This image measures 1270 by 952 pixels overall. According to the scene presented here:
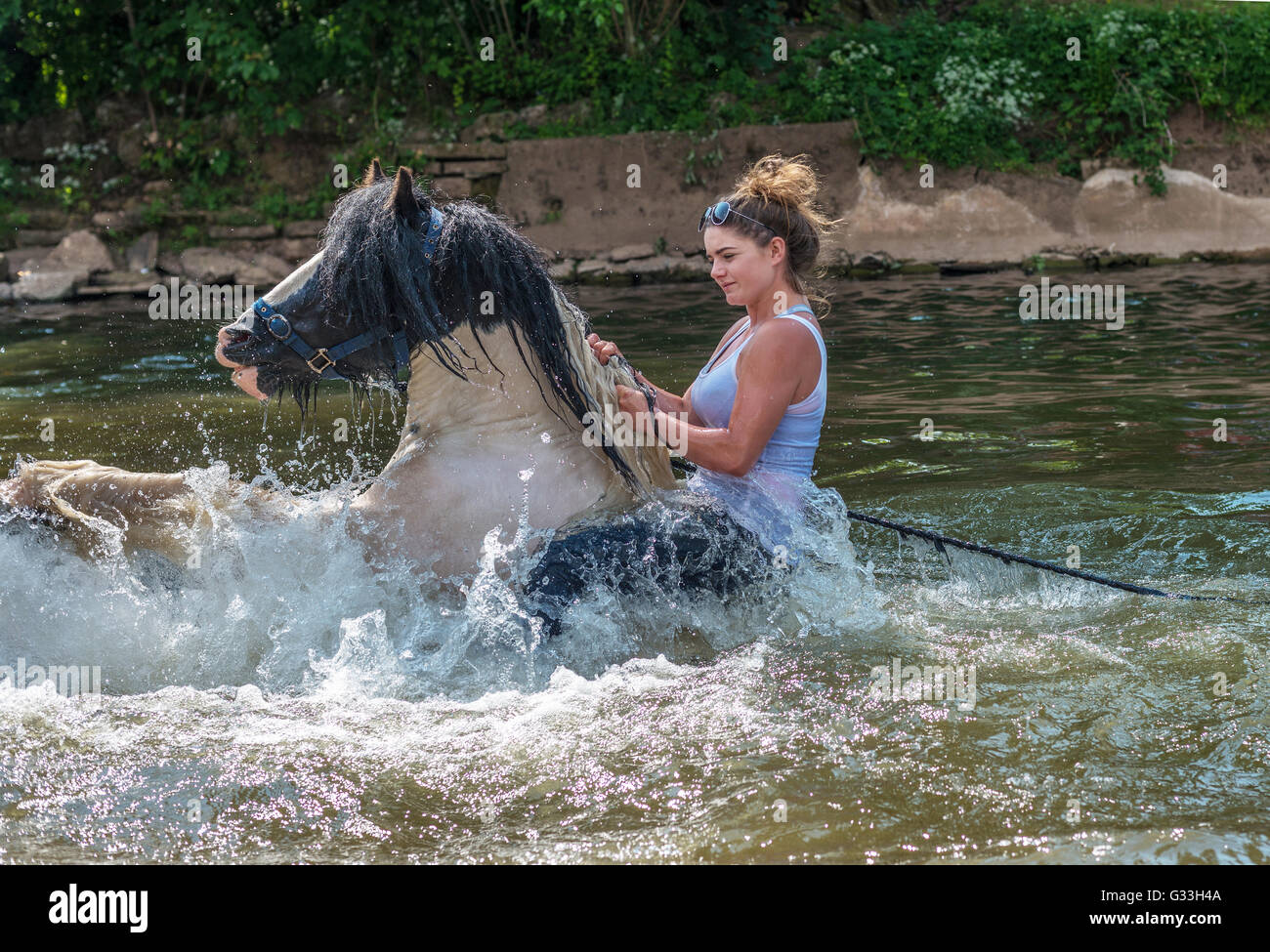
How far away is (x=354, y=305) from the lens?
3039 millimetres

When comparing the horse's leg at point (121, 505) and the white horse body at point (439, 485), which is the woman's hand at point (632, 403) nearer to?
the white horse body at point (439, 485)

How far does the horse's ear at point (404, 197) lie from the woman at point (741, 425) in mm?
609

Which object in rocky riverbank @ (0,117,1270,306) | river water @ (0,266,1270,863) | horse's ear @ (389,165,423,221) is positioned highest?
rocky riverbank @ (0,117,1270,306)

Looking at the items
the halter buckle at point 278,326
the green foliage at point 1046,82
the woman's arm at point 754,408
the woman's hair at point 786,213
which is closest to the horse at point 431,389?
the halter buckle at point 278,326

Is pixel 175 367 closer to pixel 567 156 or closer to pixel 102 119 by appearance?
pixel 567 156

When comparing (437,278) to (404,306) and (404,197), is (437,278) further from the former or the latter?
(404,197)

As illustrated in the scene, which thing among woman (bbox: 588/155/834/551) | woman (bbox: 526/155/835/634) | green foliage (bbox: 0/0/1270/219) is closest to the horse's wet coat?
woman (bbox: 526/155/835/634)

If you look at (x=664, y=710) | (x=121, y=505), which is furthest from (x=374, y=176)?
(x=664, y=710)

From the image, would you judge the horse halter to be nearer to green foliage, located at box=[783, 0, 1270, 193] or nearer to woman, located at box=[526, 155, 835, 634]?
woman, located at box=[526, 155, 835, 634]

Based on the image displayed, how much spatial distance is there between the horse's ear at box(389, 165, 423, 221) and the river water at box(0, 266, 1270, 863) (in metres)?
0.83

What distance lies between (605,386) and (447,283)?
0.51m

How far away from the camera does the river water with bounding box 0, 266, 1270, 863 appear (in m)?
2.56

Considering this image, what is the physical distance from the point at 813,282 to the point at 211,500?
1.98m

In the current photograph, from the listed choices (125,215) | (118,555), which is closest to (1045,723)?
(118,555)
